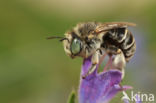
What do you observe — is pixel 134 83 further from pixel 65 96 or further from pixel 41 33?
pixel 41 33

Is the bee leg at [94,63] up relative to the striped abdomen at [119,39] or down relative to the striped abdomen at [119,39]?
down

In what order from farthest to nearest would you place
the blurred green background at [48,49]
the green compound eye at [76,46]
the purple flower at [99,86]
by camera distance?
1. the blurred green background at [48,49]
2. the green compound eye at [76,46]
3. the purple flower at [99,86]

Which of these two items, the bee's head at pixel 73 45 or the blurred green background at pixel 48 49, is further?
the blurred green background at pixel 48 49

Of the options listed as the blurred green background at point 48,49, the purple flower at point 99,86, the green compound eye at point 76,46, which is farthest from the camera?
the blurred green background at point 48,49

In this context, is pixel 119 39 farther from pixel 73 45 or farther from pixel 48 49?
pixel 48 49

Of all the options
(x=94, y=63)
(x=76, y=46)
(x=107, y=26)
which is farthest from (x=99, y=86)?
(x=107, y=26)

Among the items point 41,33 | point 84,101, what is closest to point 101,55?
point 84,101

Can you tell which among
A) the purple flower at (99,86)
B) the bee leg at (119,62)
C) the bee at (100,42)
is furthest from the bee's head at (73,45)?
the bee leg at (119,62)

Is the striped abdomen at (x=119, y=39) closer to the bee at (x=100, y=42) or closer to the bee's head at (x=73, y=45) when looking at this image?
the bee at (x=100, y=42)
